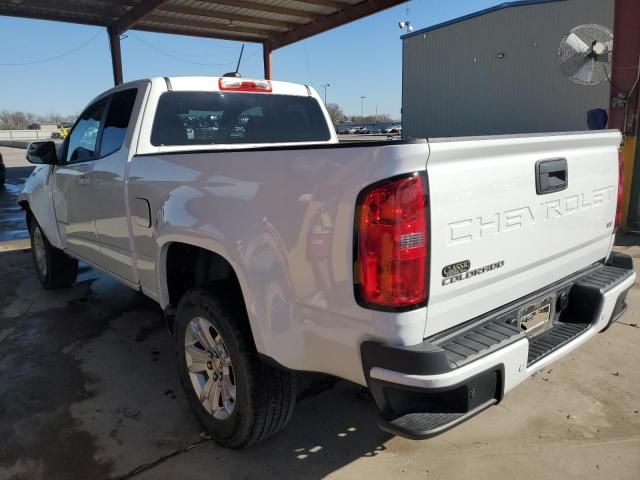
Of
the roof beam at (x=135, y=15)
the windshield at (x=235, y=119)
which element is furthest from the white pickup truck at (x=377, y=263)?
the roof beam at (x=135, y=15)

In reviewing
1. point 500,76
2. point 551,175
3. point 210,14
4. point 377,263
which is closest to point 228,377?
point 377,263

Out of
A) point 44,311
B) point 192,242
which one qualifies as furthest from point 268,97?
point 44,311

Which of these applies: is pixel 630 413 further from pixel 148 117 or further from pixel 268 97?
pixel 148 117

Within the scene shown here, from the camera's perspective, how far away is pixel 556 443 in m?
2.64

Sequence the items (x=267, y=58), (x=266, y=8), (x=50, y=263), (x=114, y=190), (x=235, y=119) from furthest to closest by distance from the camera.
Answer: (x=267, y=58) < (x=266, y=8) < (x=50, y=263) < (x=235, y=119) < (x=114, y=190)

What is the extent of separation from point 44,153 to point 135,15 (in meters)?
9.32

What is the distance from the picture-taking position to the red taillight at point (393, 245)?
68.2 inches

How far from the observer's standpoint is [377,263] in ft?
5.84

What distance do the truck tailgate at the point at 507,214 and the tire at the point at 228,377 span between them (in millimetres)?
886

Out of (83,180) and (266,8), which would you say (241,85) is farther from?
A: (266,8)

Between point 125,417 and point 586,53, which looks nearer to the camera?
point 125,417

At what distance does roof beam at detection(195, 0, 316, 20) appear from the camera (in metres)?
11.5

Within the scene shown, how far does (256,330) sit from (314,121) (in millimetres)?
2533

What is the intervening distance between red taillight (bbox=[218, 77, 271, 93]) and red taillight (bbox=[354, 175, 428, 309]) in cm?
244
